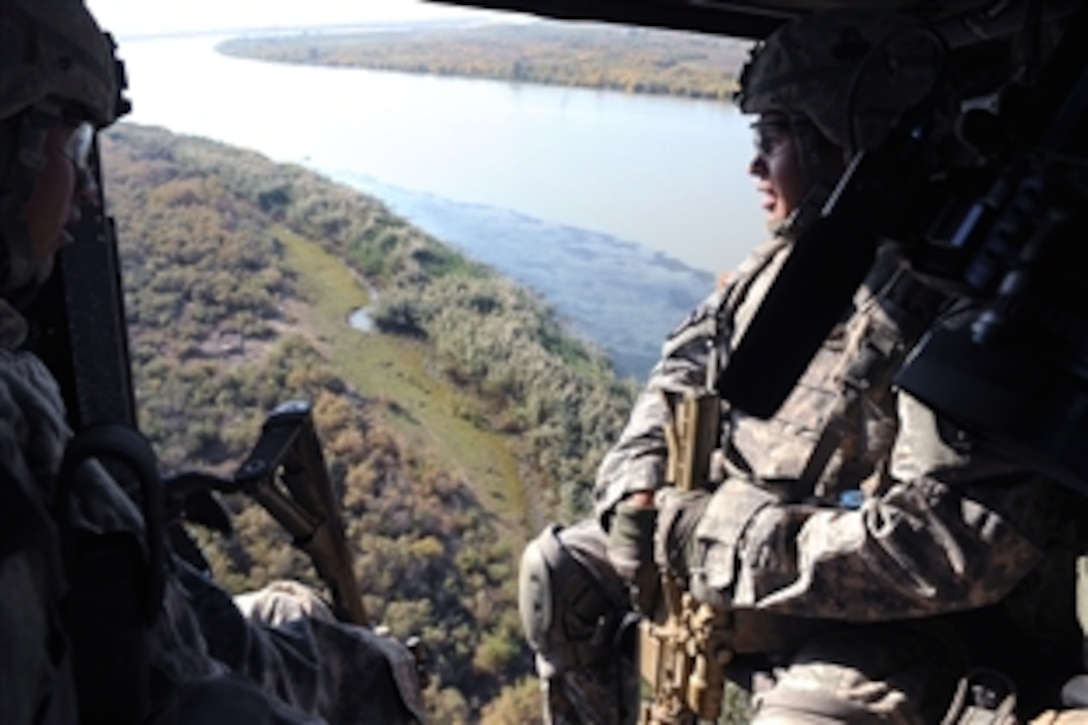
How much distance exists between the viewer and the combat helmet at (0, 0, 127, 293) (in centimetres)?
154

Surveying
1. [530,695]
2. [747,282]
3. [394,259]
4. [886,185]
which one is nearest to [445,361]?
[394,259]

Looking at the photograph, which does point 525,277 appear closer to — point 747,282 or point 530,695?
point 530,695

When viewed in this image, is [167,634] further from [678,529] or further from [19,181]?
[678,529]

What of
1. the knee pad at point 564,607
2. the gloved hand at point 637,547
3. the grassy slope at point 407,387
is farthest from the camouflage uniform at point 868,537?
the grassy slope at point 407,387

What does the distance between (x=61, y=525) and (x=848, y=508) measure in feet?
5.86

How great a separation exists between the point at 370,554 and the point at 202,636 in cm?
449

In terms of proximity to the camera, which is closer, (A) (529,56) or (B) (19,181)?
(B) (19,181)

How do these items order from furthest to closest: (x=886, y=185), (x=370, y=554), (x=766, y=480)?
(x=370, y=554) → (x=766, y=480) → (x=886, y=185)

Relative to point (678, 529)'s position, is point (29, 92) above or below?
above

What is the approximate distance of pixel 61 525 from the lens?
144 cm

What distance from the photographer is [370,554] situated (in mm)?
6297

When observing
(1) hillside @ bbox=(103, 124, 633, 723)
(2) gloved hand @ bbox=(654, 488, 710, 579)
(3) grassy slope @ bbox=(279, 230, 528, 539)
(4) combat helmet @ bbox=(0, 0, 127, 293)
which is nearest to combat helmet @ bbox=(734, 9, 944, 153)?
(2) gloved hand @ bbox=(654, 488, 710, 579)

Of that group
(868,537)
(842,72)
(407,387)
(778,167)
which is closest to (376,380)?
(407,387)

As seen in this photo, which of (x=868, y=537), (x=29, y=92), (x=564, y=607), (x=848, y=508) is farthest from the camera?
(x=564, y=607)
